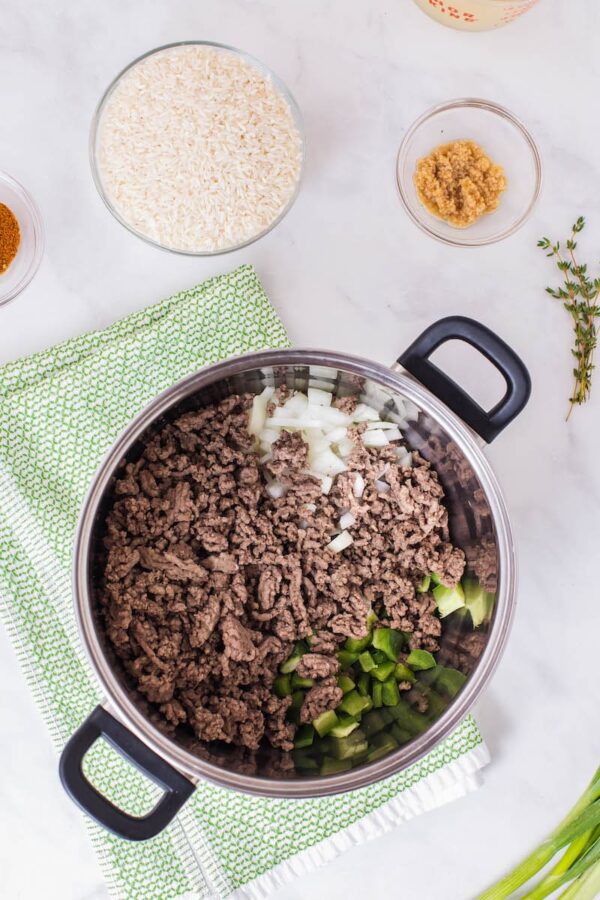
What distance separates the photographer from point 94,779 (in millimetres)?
1537

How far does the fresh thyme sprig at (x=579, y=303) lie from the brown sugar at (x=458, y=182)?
0.15m

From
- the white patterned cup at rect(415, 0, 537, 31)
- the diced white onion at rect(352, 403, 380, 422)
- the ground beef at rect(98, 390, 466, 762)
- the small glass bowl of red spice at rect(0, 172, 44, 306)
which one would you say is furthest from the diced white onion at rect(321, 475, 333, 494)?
the white patterned cup at rect(415, 0, 537, 31)

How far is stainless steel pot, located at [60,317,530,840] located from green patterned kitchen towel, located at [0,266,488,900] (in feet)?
0.59

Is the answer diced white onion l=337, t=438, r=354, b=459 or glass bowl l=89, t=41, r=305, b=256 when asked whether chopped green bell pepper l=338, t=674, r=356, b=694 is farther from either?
glass bowl l=89, t=41, r=305, b=256

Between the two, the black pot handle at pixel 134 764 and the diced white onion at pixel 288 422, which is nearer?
the black pot handle at pixel 134 764

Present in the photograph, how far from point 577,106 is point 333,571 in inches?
43.5

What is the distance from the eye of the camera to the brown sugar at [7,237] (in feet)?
5.33

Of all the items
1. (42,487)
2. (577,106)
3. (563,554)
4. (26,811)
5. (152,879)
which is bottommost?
(26,811)

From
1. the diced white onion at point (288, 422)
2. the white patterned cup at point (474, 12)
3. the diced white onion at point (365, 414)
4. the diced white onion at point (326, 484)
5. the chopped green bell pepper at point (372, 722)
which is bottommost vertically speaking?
the chopped green bell pepper at point (372, 722)

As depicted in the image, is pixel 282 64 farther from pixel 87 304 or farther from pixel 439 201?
pixel 87 304

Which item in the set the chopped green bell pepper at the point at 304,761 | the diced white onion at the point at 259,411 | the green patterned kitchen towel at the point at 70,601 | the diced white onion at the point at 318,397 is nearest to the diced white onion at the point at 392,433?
the diced white onion at the point at 318,397

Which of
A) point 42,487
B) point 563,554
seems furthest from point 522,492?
point 42,487

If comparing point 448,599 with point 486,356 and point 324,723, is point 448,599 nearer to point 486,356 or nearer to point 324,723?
point 324,723

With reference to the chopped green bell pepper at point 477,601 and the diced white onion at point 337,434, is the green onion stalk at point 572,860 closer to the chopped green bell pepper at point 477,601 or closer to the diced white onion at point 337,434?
the chopped green bell pepper at point 477,601
